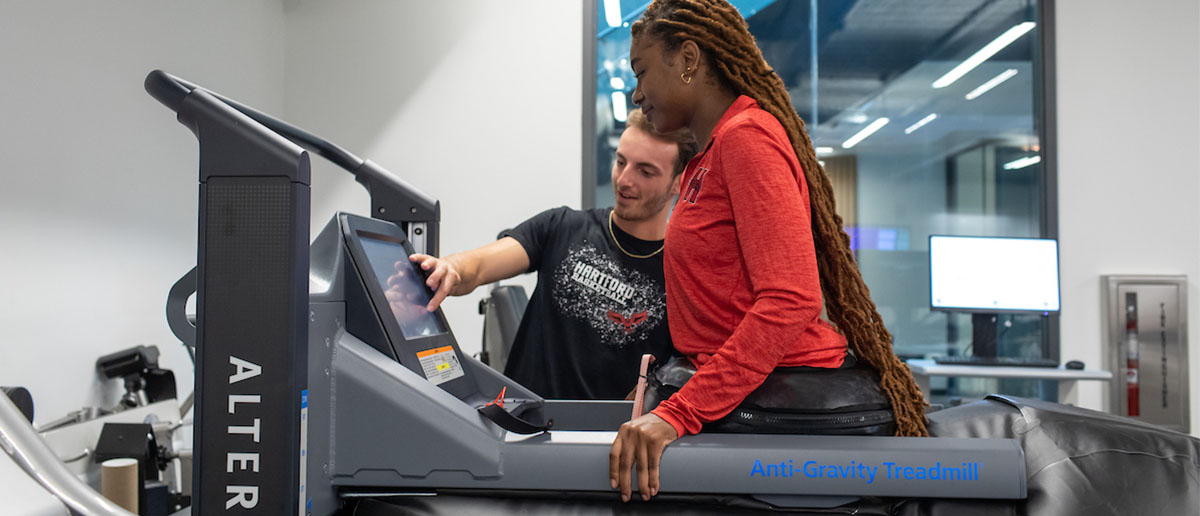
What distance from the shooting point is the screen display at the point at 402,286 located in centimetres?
116

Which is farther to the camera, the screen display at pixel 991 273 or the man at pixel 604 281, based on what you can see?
the screen display at pixel 991 273

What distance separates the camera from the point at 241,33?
3291mm

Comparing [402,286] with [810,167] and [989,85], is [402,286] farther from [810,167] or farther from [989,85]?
Answer: [989,85]

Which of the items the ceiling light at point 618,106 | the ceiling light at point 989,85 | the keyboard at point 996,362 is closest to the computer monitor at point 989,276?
the keyboard at point 996,362

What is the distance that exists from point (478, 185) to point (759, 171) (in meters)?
2.74

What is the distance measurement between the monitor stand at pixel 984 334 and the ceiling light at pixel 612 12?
2.22 m

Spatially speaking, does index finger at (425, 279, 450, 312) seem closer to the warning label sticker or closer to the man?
the warning label sticker

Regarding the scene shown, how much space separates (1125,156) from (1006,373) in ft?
4.46

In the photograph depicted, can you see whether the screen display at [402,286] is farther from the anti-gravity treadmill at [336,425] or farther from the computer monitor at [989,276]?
the computer monitor at [989,276]

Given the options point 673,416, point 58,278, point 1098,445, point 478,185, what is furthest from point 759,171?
point 478,185

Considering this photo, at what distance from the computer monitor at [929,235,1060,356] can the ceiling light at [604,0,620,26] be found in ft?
6.02

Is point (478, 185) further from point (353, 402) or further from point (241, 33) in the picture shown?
point (353, 402)

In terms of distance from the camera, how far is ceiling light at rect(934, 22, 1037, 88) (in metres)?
3.67

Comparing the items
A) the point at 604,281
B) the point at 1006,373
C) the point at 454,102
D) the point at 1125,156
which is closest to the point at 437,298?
the point at 604,281
